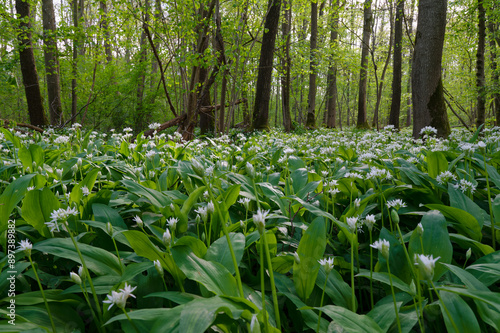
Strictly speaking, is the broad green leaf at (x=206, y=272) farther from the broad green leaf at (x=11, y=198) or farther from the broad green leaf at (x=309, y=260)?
the broad green leaf at (x=11, y=198)

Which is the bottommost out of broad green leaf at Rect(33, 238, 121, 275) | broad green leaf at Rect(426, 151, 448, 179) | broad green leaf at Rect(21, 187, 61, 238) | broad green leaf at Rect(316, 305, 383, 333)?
broad green leaf at Rect(316, 305, 383, 333)

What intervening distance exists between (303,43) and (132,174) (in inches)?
466

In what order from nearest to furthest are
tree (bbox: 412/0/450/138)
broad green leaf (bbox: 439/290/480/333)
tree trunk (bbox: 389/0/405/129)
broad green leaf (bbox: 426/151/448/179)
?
broad green leaf (bbox: 439/290/480/333) < broad green leaf (bbox: 426/151/448/179) < tree (bbox: 412/0/450/138) < tree trunk (bbox: 389/0/405/129)

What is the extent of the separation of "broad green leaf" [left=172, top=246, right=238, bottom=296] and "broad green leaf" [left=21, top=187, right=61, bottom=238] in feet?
2.60

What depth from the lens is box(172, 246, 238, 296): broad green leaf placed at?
0.86 m

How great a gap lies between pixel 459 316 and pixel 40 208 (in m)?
1.63

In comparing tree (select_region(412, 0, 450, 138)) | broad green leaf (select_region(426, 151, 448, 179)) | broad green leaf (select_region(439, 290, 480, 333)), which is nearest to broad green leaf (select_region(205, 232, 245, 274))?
broad green leaf (select_region(439, 290, 480, 333))

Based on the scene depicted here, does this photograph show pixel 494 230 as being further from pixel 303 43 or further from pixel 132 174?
pixel 303 43

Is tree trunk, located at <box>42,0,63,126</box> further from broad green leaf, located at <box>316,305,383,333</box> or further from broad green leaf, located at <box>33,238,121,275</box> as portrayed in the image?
broad green leaf, located at <box>316,305,383,333</box>

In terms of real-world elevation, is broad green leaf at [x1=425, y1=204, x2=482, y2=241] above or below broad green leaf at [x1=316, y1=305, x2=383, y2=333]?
above

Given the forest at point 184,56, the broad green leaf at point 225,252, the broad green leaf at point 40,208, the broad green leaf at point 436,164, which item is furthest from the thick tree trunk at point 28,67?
the broad green leaf at point 436,164

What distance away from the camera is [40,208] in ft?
4.37

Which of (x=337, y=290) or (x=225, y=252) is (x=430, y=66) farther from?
(x=225, y=252)

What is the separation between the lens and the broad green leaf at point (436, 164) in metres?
2.00
